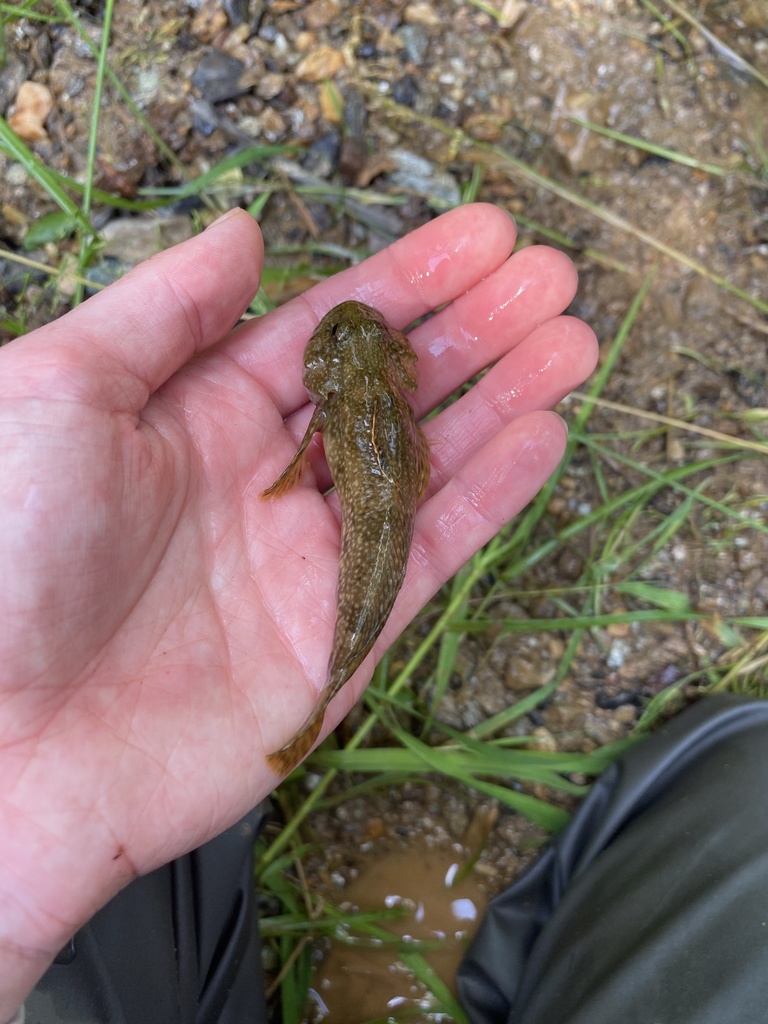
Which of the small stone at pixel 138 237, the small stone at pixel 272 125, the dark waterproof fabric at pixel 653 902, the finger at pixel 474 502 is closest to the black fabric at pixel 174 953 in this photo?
the finger at pixel 474 502

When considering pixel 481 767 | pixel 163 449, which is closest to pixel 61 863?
pixel 163 449

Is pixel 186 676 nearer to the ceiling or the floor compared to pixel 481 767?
nearer to the ceiling

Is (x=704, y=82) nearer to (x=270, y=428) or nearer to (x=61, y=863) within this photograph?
(x=270, y=428)

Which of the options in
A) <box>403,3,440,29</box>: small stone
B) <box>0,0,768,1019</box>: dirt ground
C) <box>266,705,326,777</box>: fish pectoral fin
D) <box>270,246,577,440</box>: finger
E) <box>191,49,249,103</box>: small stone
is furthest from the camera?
<box>403,3,440,29</box>: small stone

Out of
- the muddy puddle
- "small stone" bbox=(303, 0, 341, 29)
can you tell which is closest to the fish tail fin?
the muddy puddle

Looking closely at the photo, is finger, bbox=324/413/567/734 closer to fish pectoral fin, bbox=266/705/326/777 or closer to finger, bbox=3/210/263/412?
fish pectoral fin, bbox=266/705/326/777

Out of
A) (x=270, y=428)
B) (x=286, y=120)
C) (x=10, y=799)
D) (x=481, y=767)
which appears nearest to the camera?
(x=10, y=799)
